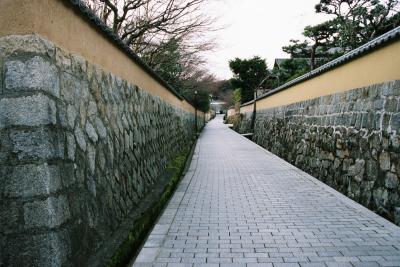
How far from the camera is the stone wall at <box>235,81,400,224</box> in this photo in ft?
17.7

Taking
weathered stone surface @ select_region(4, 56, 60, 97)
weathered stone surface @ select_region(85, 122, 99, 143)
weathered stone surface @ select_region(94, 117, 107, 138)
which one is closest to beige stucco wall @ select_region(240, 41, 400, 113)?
weathered stone surface @ select_region(94, 117, 107, 138)

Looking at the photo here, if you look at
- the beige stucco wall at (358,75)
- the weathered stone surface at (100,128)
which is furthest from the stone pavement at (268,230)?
the beige stucco wall at (358,75)

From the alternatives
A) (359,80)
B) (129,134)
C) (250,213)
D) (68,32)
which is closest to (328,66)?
(359,80)

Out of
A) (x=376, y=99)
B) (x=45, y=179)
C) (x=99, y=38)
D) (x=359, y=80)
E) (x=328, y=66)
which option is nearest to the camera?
(x=45, y=179)

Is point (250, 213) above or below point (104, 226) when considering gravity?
below

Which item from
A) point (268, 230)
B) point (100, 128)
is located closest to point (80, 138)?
point (100, 128)

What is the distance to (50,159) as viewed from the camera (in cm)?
285

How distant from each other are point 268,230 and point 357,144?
3025 millimetres

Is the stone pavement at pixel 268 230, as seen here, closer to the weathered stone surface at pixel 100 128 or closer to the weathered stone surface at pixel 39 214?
the weathered stone surface at pixel 39 214

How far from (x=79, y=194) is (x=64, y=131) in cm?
65

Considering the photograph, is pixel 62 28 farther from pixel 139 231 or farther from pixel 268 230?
pixel 268 230

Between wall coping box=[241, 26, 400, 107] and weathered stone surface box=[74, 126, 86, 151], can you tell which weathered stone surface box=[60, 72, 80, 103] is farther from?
wall coping box=[241, 26, 400, 107]

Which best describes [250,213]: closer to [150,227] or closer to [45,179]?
[150,227]

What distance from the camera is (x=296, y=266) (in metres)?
3.65
